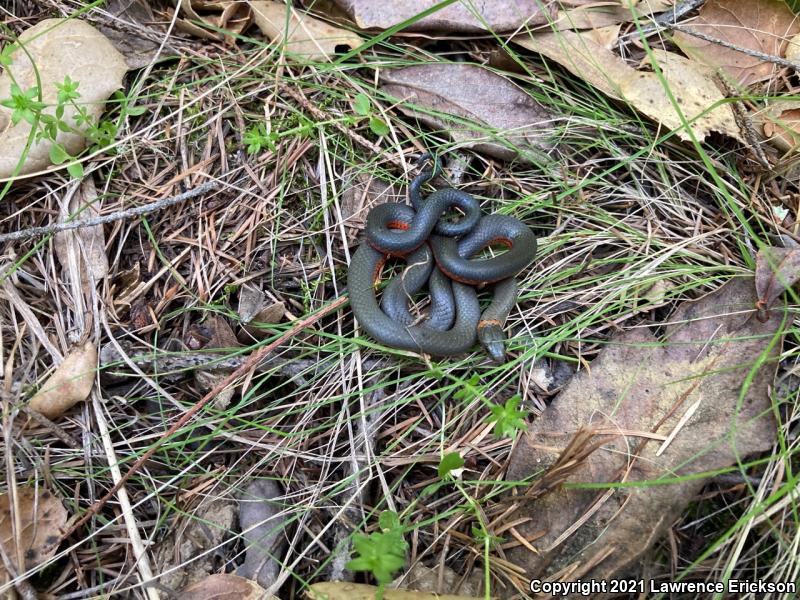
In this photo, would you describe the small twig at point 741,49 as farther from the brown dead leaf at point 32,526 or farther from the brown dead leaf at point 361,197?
the brown dead leaf at point 32,526

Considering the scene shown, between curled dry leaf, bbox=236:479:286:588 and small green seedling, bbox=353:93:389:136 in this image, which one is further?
small green seedling, bbox=353:93:389:136

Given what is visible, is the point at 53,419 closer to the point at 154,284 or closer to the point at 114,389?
the point at 114,389

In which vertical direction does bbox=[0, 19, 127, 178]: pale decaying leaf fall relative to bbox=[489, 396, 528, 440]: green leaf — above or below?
above

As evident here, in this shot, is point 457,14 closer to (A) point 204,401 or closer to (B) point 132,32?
(B) point 132,32

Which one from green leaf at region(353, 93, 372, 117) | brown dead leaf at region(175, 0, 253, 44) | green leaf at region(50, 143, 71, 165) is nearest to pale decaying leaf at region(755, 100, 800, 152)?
green leaf at region(353, 93, 372, 117)

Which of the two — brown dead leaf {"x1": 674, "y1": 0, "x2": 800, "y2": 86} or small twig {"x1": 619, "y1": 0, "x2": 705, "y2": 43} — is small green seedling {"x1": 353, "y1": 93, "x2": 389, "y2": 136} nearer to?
small twig {"x1": 619, "y1": 0, "x2": 705, "y2": 43}

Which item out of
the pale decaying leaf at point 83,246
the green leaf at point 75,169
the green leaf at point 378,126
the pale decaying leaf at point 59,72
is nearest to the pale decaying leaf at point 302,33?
the green leaf at point 378,126
